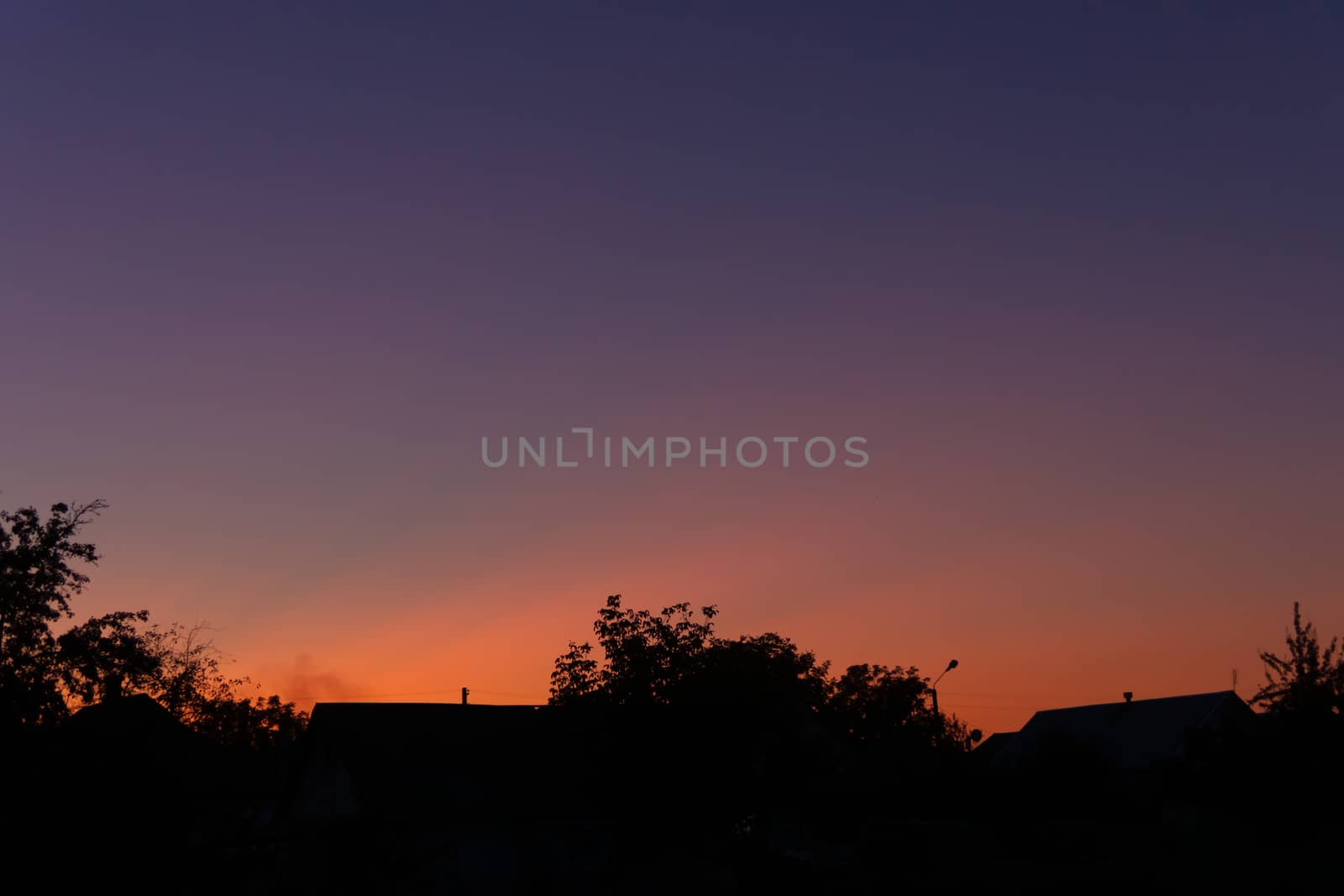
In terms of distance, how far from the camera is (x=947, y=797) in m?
46.2

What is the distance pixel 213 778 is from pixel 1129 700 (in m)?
54.6

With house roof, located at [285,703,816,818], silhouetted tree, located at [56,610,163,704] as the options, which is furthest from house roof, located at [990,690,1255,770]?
silhouetted tree, located at [56,610,163,704]

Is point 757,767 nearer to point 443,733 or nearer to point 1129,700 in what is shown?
point 443,733

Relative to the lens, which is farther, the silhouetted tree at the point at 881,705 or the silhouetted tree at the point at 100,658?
the silhouetted tree at the point at 881,705

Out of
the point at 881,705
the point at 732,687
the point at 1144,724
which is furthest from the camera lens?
the point at 881,705

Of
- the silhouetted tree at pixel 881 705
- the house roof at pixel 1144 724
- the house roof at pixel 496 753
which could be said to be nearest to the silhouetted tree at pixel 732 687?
the house roof at pixel 496 753

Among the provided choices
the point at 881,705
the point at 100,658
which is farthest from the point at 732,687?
the point at 881,705

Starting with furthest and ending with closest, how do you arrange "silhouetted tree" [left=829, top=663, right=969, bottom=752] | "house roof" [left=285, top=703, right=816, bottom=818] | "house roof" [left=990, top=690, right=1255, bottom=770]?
"silhouetted tree" [left=829, top=663, right=969, bottom=752] → "house roof" [left=990, top=690, right=1255, bottom=770] → "house roof" [left=285, top=703, right=816, bottom=818]

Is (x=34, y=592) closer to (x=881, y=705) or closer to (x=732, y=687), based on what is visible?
(x=732, y=687)

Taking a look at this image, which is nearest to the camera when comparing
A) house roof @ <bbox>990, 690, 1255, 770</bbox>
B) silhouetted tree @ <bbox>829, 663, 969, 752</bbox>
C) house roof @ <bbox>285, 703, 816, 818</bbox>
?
house roof @ <bbox>285, 703, 816, 818</bbox>

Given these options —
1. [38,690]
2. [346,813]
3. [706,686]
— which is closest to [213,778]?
[38,690]

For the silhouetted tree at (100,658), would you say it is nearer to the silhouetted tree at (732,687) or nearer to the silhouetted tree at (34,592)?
the silhouetted tree at (34,592)

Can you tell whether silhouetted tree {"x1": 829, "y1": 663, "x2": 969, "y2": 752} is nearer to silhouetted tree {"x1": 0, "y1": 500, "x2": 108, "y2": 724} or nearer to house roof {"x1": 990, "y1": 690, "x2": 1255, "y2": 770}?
house roof {"x1": 990, "y1": 690, "x2": 1255, "y2": 770}

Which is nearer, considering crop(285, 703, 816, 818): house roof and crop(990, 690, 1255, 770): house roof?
crop(285, 703, 816, 818): house roof
